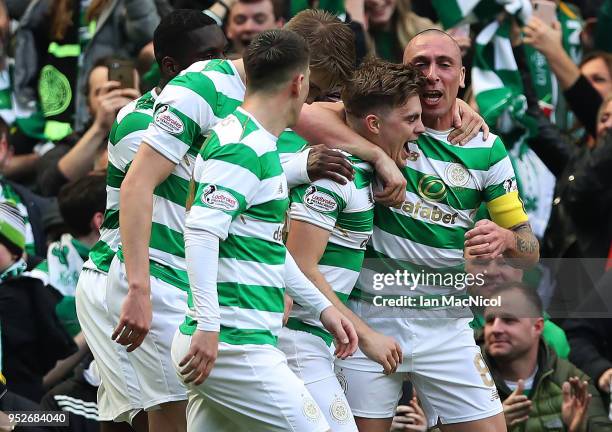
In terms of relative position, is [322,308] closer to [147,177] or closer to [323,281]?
[323,281]

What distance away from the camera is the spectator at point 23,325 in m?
7.83

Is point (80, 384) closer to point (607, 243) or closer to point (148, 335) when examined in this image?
point (148, 335)

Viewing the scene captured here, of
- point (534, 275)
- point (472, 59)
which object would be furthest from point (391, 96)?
point (472, 59)

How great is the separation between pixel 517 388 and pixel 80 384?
251 cm

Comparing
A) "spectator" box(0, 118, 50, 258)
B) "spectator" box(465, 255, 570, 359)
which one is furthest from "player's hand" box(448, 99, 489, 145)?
"spectator" box(0, 118, 50, 258)

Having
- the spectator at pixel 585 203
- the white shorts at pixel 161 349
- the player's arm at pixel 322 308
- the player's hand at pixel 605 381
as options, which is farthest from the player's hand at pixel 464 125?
the spectator at pixel 585 203

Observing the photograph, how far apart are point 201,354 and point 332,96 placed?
228 cm

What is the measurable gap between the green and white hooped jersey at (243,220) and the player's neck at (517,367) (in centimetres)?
298

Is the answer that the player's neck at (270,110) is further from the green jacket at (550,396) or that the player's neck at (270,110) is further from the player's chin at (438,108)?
the green jacket at (550,396)

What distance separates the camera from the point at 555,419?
7.54 m

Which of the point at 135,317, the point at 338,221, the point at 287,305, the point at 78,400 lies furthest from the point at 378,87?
the point at 78,400

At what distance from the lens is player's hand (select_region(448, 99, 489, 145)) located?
627 centimetres

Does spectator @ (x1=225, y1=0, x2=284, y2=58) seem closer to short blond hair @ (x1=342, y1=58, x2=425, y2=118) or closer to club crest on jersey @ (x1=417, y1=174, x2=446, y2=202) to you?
short blond hair @ (x1=342, y1=58, x2=425, y2=118)

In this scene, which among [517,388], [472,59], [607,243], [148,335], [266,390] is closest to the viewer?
[266,390]
